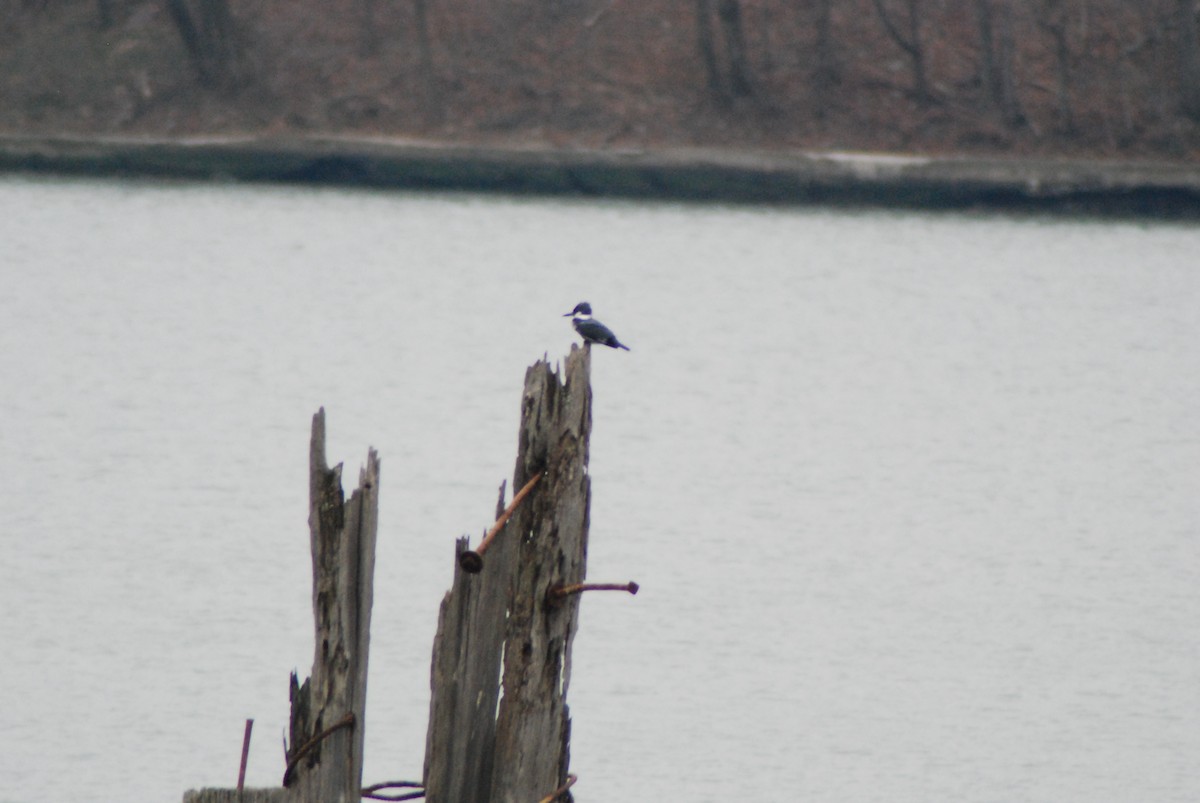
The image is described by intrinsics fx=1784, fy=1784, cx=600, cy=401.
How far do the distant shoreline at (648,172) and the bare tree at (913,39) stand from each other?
357 cm

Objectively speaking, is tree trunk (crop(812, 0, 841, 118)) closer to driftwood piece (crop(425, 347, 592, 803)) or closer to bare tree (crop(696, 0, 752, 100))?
bare tree (crop(696, 0, 752, 100))

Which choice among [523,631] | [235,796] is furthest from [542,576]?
[235,796]

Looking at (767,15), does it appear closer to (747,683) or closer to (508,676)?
(747,683)

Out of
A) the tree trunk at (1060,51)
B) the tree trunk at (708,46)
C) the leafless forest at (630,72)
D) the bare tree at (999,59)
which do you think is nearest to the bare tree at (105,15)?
the leafless forest at (630,72)

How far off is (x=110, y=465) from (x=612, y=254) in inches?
403

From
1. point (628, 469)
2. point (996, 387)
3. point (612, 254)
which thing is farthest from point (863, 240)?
point (628, 469)

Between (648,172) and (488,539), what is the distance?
22.1 meters

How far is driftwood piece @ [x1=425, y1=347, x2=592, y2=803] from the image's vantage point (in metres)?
3.71

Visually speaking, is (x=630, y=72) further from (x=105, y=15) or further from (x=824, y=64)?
(x=105, y=15)

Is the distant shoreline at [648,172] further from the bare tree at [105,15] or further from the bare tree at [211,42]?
the bare tree at [105,15]

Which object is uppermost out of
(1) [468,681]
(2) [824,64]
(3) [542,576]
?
(2) [824,64]

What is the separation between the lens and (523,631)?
12.3 ft

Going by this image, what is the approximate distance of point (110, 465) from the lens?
12547 millimetres

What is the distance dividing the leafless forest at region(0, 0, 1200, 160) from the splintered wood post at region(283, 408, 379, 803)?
23384 millimetres
